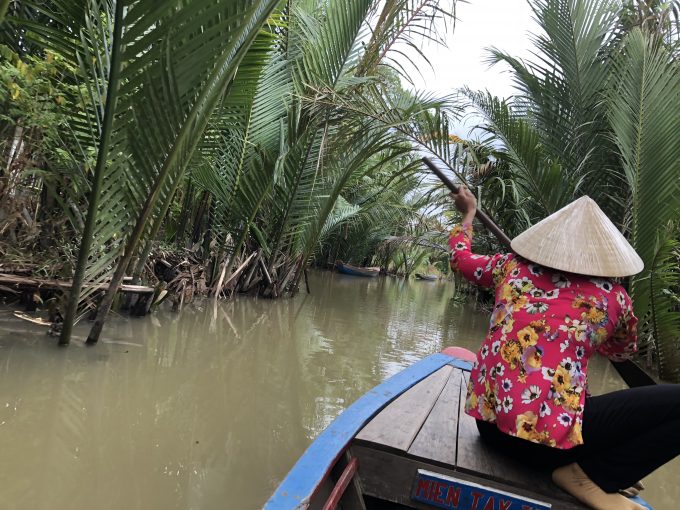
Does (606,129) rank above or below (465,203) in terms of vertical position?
above

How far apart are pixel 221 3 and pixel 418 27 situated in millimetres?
3622

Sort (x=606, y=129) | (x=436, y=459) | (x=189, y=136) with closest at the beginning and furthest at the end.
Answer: (x=436, y=459), (x=189, y=136), (x=606, y=129)

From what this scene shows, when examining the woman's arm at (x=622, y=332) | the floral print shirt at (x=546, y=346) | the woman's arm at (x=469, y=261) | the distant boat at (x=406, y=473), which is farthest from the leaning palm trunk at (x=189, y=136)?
the woman's arm at (x=622, y=332)

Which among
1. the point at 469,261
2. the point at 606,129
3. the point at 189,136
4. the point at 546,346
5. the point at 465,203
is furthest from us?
the point at 606,129

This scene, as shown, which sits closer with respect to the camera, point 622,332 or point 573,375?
point 573,375

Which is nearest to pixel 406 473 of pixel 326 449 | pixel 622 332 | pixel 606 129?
pixel 326 449

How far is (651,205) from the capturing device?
4328 millimetres

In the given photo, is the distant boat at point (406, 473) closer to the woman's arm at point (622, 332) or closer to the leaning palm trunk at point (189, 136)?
the woman's arm at point (622, 332)

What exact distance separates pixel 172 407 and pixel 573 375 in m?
2.13

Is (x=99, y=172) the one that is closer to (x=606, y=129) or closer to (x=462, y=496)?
(x=462, y=496)

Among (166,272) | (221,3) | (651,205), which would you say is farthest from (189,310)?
(651,205)

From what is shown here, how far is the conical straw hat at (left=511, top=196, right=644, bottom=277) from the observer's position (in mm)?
1529

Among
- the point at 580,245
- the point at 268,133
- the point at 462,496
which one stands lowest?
the point at 462,496

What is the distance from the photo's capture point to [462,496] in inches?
61.2
